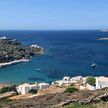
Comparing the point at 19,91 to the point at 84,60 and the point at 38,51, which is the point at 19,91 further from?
the point at 38,51

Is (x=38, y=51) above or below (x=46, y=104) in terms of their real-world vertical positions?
below

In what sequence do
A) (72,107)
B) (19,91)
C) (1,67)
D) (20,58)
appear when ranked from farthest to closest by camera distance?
(20,58) → (1,67) → (19,91) → (72,107)

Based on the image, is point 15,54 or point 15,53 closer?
point 15,54

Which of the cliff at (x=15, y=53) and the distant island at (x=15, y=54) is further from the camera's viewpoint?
the cliff at (x=15, y=53)

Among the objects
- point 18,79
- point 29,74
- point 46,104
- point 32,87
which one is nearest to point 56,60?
point 29,74

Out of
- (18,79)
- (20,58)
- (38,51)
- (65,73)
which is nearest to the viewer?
(18,79)

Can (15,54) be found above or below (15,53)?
below

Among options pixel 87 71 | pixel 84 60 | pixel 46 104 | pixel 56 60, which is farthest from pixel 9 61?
pixel 46 104

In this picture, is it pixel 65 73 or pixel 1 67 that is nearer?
Answer: pixel 65 73

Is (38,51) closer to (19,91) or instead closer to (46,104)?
(19,91)

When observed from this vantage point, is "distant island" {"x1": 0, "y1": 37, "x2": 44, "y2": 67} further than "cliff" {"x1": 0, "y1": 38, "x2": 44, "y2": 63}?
No
